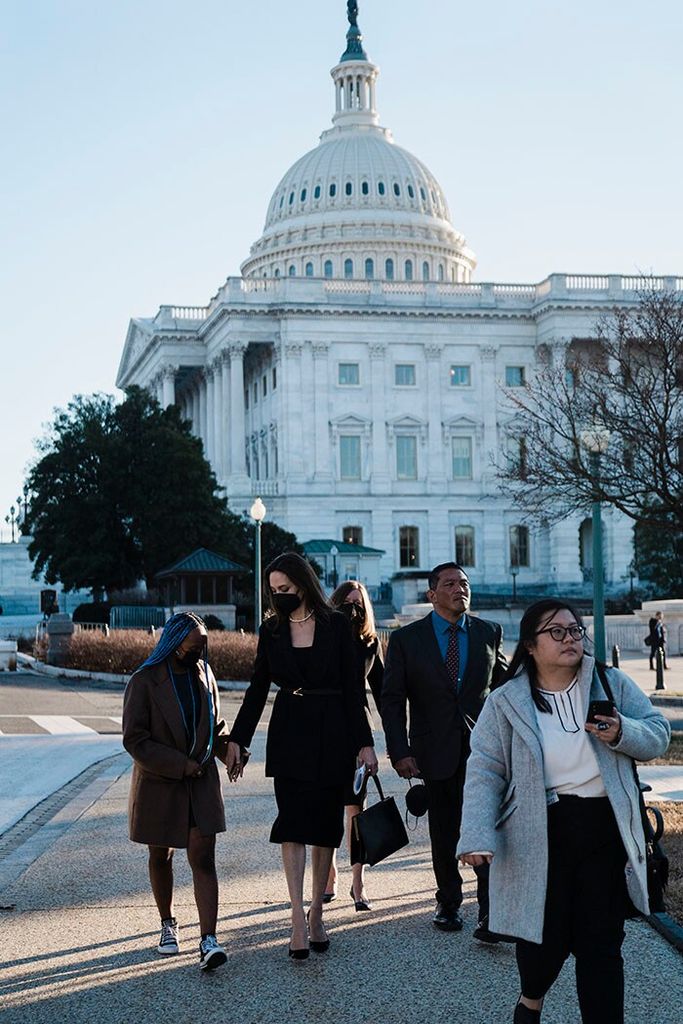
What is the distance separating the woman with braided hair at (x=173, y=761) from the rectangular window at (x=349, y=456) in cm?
8849

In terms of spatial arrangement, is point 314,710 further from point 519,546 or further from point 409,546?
point 519,546

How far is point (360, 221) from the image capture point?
122375mm

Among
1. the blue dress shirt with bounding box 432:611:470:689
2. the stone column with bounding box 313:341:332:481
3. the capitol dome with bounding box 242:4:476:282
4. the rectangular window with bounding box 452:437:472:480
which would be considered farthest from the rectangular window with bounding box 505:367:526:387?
the blue dress shirt with bounding box 432:611:470:689

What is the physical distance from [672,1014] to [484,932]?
1.52m

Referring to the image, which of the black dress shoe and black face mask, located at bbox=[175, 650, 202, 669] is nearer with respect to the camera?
black face mask, located at bbox=[175, 650, 202, 669]

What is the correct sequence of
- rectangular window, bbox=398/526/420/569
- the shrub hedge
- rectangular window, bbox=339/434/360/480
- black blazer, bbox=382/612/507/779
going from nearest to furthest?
1. black blazer, bbox=382/612/507/779
2. the shrub hedge
3. rectangular window, bbox=398/526/420/569
4. rectangular window, bbox=339/434/360/480

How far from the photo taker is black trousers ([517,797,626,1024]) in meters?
6.35

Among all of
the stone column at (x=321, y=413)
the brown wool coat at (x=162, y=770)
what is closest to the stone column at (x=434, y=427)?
the stone column at (x=321, y=413)

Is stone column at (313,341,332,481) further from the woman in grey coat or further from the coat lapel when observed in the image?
the woman in grey coat

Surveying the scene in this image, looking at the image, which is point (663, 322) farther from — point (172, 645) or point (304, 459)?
point (304, 459)

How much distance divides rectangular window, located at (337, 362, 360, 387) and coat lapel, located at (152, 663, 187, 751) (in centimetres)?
8958

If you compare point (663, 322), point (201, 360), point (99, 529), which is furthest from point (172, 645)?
point (201, 360)

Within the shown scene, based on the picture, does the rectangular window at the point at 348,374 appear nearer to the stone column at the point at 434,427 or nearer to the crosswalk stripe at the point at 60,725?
the stone column at the point at 434,427

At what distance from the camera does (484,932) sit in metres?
8.71
